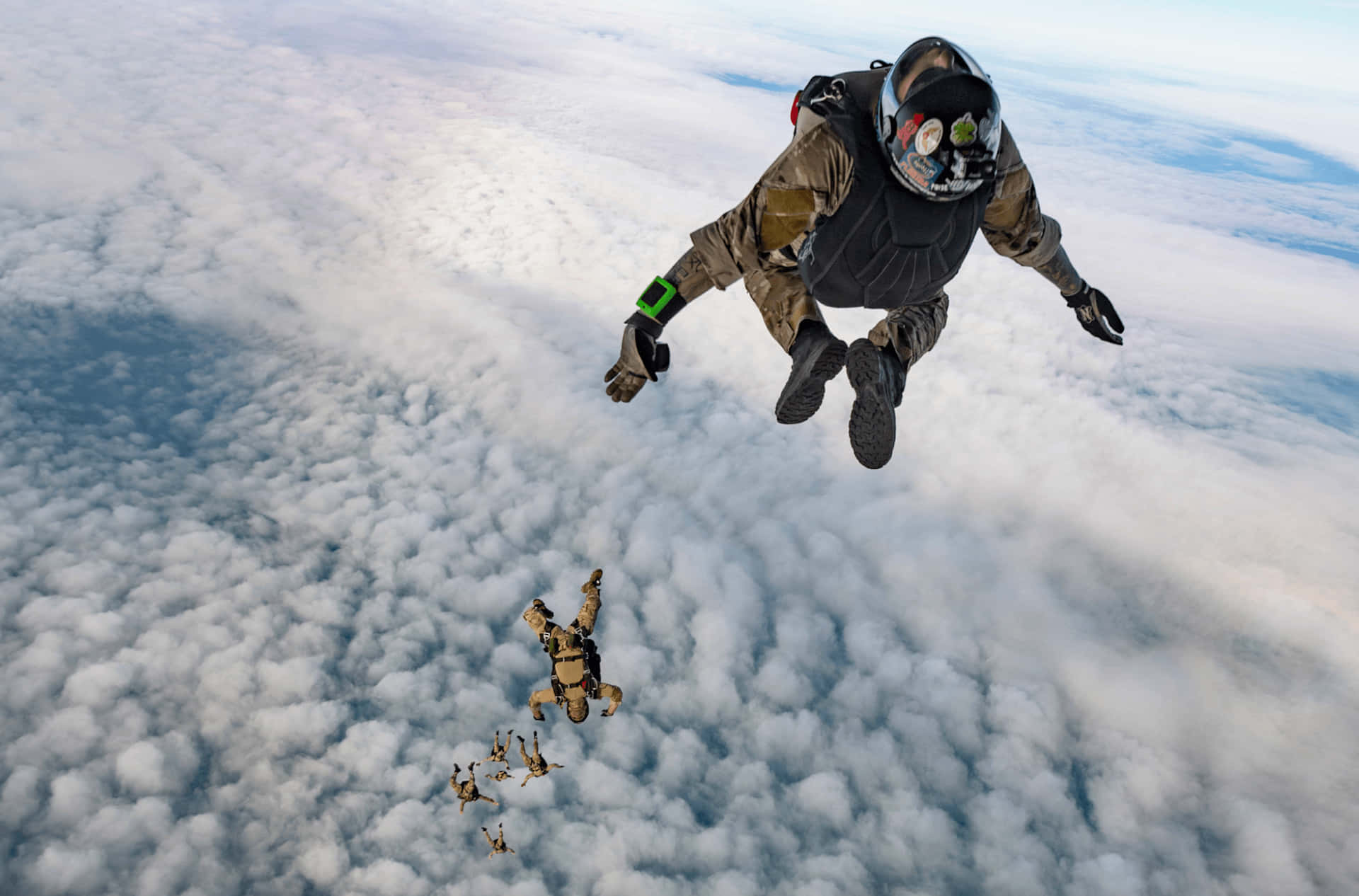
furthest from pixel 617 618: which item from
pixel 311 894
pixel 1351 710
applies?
pixel 1351 710

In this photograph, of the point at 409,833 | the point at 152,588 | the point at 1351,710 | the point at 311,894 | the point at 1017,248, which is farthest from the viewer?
the point at 311,894

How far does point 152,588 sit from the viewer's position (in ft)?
315

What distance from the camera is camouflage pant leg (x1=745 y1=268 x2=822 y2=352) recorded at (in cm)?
370

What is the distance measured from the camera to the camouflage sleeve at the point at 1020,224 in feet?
11.7

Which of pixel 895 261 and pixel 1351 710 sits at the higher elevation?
pixel 895 261

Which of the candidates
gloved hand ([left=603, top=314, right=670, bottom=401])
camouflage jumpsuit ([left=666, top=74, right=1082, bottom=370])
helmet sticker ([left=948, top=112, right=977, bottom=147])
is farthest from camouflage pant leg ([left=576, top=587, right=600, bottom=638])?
helmet sticker ([left=948, top=112, right=977, bottom=147])

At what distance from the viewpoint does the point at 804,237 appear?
3.36m

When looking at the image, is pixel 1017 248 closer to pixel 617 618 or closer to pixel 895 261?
pixel 895 261

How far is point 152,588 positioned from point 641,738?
249ft

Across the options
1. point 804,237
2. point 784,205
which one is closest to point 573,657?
point 804,237

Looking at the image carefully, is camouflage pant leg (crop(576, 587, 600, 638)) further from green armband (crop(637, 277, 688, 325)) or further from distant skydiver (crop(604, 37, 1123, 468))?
green armband (crop(637, 277, 688, 325))

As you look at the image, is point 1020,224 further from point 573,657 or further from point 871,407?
point 573,657

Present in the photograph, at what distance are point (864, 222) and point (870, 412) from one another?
96 cm

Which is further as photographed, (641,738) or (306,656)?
(641,738)
